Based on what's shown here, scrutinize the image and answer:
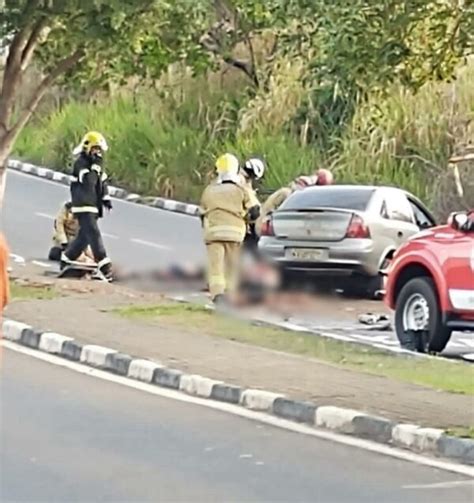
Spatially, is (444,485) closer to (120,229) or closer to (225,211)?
(225,211)

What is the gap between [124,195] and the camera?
38188 mm

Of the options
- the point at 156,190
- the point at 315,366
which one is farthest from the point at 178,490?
the point at 156,190

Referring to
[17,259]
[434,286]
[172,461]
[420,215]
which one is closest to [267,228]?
[420,215]

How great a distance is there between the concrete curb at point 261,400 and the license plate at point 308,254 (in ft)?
18.8

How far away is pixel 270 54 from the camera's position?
40.4 metres

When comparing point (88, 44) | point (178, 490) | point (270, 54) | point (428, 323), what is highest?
point (270, 54)

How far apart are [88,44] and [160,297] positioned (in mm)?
3352

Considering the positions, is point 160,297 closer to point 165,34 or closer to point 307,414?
point 165,34

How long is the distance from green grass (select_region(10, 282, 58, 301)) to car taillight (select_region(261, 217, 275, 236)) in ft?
10.3

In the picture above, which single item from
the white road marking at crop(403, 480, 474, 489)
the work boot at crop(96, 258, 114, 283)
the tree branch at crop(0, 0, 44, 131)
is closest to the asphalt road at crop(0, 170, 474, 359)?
the work boot at crop(96, 258, 114, 283)

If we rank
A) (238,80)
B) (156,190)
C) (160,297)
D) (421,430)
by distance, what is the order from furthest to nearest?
(238,80)
(156,190)
(160,297)
(421,430)

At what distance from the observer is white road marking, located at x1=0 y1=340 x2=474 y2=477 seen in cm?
1015

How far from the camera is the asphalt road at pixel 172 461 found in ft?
29.8

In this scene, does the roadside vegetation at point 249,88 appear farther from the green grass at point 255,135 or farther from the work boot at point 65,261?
the work boot at point 65,261
